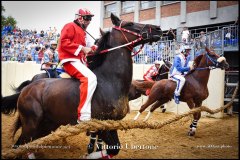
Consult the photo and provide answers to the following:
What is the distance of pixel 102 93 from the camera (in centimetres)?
412

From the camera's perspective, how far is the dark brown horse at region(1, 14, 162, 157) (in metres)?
4.10

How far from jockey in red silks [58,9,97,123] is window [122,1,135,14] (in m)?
25.4

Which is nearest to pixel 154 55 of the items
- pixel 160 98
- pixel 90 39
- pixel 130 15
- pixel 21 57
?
pixel 160 98

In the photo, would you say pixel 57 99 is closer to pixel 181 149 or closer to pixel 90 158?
pixel 90 158

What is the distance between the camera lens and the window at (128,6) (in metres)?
29.0

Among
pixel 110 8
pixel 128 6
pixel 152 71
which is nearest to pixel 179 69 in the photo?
pixel 152 71

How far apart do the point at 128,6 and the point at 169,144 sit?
82.4ft

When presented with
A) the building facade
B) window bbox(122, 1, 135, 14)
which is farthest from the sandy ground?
window bbox(122, 1, 135, 14)

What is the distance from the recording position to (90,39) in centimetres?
507

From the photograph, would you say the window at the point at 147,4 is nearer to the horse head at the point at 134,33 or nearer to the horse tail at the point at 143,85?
the horse tail at the point at 143,85

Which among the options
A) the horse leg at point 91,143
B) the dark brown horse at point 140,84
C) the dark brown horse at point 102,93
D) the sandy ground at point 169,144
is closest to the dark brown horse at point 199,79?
the sandy ground at point 169,144

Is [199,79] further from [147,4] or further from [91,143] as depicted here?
[147,4]

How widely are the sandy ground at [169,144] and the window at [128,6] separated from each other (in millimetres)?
22078

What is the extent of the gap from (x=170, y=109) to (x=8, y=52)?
34.6 feet
